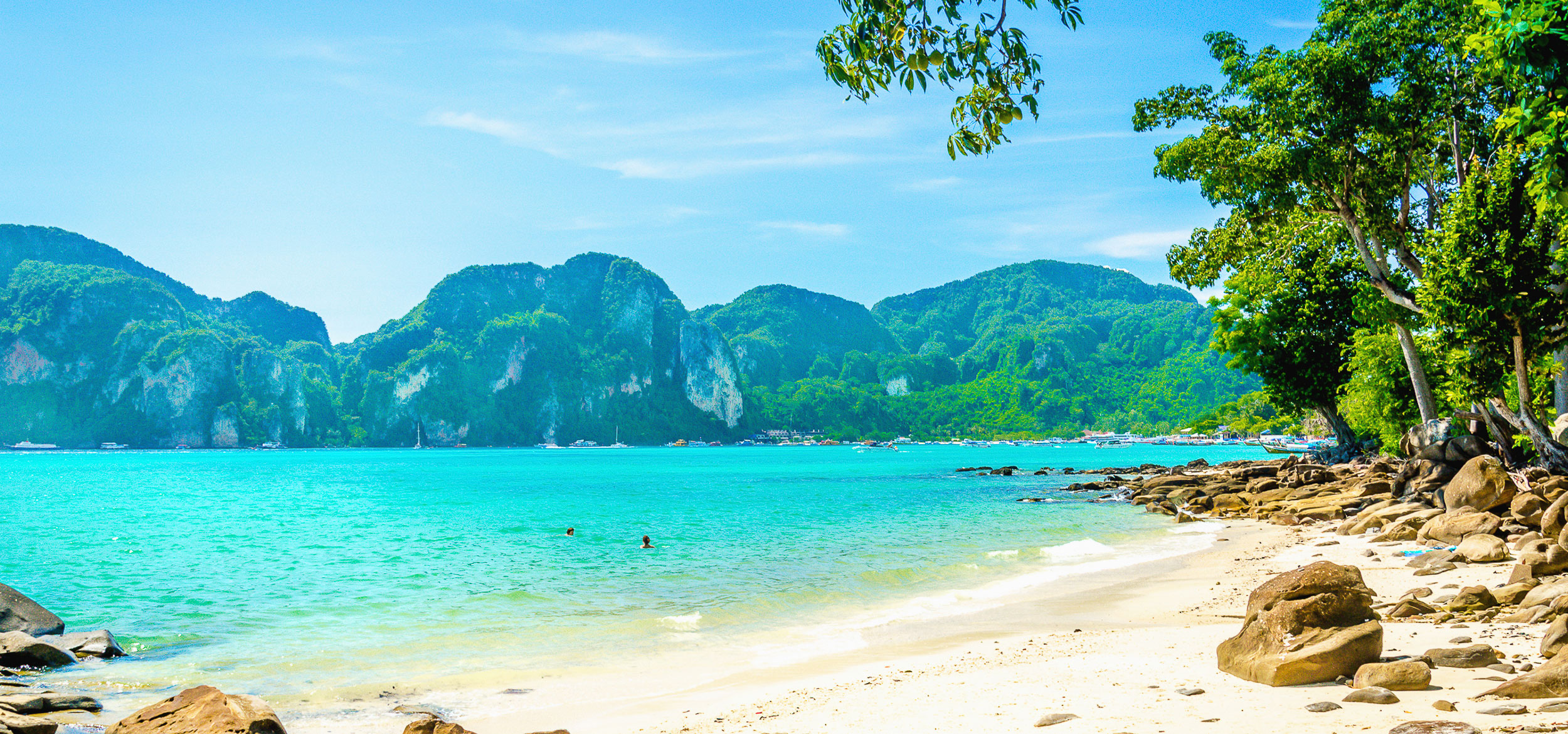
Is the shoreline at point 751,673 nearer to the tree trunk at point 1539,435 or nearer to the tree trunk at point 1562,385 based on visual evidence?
the tree trunk at point 1539,435

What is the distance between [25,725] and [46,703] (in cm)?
154

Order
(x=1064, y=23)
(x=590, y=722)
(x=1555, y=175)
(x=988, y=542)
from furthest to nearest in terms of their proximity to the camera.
Answer: (x=988, y=542) < (x=590, y=722) < (x=1555, y=175) < (x=1064, y=23)

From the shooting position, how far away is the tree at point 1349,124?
19.0 meters

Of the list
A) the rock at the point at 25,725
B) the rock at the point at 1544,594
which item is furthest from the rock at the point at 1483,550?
the rock at the point at 25,725

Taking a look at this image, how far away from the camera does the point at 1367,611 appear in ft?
24.6

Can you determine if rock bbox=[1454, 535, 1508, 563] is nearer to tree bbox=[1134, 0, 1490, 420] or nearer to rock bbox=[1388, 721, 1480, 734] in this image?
tree bbox=[1134, 0, 1490, 420]

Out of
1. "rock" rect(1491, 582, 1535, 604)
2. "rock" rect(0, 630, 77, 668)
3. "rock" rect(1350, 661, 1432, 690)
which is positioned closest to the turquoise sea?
"rock" rect(0, 630, 77, 668)

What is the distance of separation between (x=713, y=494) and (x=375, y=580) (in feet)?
104

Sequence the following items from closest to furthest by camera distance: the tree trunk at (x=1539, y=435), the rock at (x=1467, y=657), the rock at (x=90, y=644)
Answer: the rock at (x=1467, y=657) → the rock at (x=90, y=644) → the tree trunk at (x=1539, y=435)

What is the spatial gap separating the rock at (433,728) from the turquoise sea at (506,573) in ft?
11.0

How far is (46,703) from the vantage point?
8688 millimetres

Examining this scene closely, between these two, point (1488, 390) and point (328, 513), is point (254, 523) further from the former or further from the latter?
point (1488, 390)

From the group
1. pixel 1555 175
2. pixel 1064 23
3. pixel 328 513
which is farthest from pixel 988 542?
pixel 328 513

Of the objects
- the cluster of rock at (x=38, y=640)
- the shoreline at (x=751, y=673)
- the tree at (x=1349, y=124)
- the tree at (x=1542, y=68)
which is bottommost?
the shoreline at (x=751, y=673)
